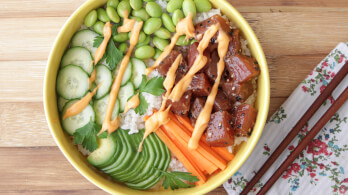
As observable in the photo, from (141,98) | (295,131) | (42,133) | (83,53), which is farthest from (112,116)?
(295,131)

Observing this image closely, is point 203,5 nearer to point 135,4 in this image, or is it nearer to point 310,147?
point 135,4

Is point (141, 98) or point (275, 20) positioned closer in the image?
point (141, 98)

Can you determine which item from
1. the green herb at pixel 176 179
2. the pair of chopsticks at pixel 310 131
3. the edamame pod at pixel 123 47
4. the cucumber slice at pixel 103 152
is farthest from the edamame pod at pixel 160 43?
the pair of chopsticks at pixel 310 131

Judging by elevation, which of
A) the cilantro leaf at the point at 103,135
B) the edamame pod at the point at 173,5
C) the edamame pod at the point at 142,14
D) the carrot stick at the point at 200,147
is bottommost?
the cilantro leaf at the point at 103,135

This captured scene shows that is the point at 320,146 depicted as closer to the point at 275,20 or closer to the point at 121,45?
the point at 275,20

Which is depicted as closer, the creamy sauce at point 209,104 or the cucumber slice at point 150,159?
the creamy sauce at point 209,104

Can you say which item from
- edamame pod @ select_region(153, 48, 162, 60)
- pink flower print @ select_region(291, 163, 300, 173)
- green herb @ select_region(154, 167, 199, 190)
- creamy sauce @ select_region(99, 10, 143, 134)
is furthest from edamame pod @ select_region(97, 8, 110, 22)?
pink flower print @ select_region(291, 163, 300, 173)

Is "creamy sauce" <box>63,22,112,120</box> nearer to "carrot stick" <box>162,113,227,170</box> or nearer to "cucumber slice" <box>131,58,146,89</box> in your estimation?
"cucumber slice" <box>131,58,146,89</box>

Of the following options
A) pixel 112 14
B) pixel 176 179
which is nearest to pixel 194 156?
pixel 176 179

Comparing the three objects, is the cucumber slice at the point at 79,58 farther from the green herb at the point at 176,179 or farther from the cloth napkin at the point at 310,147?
the cloth napkin at the point at 310,147
